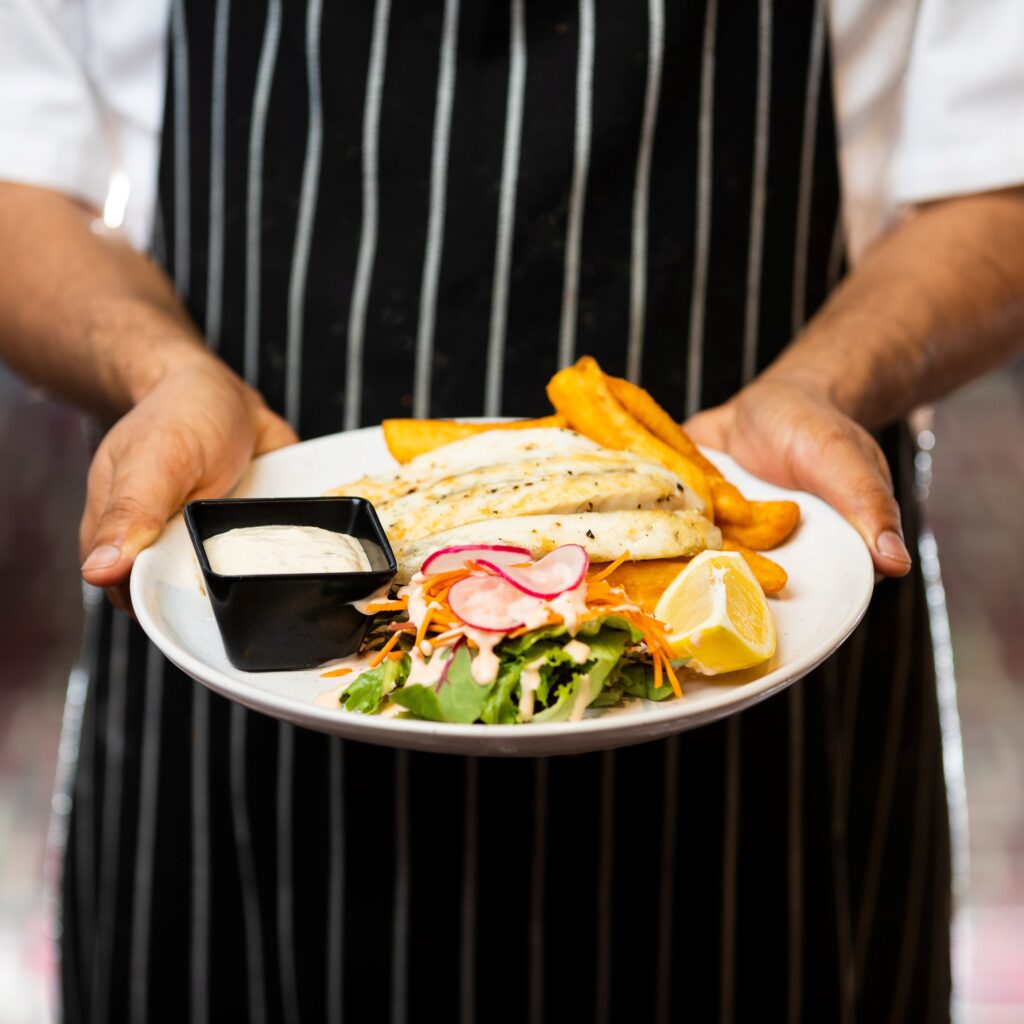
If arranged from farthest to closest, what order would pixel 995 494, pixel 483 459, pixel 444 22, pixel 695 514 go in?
pixel 995 494
pixel 444 22
pixel 483 459
pixel 695 514

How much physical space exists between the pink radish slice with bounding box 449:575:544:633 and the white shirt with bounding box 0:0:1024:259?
4.38 feet

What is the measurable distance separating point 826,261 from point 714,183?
292 mm

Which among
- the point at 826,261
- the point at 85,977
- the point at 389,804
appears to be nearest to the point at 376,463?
the point at 389,804

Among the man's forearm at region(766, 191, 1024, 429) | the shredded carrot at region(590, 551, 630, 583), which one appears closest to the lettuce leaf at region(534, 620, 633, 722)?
the shredded carrot at region(590, 551, 630, 583)

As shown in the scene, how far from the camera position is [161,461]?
5.52ft

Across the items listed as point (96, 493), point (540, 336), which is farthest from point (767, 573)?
point (96, 493)

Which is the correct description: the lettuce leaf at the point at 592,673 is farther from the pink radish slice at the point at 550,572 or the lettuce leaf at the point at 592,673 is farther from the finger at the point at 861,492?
the finger at the point at 861,492

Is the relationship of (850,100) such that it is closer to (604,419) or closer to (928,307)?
(928,307)

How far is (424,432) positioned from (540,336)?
385mm

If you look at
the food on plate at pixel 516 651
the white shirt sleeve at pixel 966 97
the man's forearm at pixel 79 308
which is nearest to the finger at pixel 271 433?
the man's forearm at pixel 79 308

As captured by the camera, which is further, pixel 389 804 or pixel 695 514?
pixel 389 804

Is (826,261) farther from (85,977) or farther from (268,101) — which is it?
(85,977)

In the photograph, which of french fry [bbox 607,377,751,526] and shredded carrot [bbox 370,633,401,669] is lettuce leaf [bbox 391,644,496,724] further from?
french fry [bbox 607,377,751,526]

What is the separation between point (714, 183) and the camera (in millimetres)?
2229
